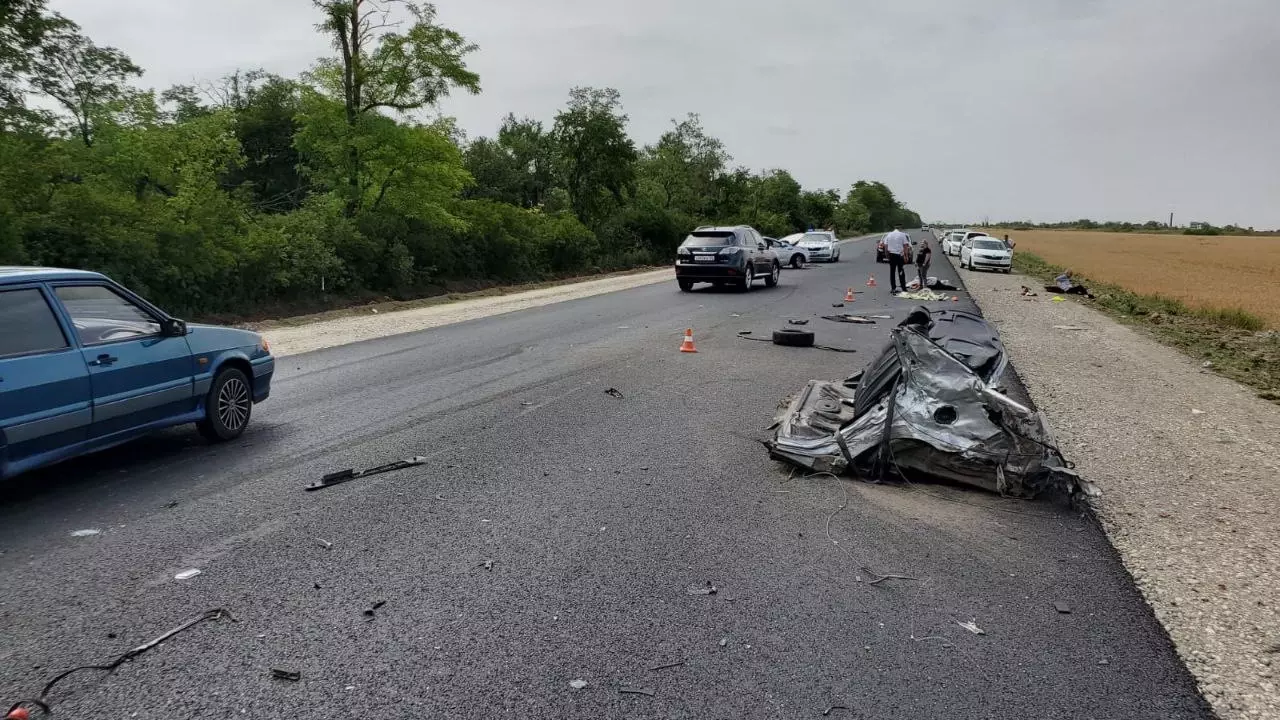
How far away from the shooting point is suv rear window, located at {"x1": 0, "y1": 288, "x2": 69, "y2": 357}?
15.8 feet

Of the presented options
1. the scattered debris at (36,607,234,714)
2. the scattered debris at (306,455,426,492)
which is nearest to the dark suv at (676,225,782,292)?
the scattered debris at (306,455,426,492)

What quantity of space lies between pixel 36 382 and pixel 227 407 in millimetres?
1771

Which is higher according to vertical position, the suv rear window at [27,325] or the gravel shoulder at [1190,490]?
the suv rear window at [27,325]

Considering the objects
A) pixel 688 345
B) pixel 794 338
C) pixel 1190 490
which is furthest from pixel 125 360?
pixel 794 338

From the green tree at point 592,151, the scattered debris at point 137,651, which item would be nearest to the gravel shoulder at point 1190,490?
the scattered debris at point 137,651

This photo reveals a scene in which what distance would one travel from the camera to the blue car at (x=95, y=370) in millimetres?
4777

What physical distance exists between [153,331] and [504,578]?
155 inches

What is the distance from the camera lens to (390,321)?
16.5 m

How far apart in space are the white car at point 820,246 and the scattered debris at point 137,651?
1455 inches

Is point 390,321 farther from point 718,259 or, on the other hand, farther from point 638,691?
point 638,691

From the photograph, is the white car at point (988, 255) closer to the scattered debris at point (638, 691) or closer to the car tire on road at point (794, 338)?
the car tire on road at point (794, 338)

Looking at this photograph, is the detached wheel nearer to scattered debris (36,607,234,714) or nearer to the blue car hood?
the blue car hood

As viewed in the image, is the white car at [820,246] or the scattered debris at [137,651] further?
the white car at [820,246]

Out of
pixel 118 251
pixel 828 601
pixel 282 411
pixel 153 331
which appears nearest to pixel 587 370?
pixel 282 411
